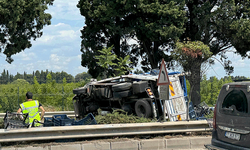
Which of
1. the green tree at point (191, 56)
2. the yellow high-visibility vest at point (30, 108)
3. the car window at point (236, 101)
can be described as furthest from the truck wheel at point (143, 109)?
the green tree at point (191, 56)

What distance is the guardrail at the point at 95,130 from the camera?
7.55 metres

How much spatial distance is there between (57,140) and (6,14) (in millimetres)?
17215

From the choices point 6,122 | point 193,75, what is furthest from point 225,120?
point 193,75

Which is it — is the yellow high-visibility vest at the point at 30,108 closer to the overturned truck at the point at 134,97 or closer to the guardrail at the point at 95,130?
the guardrail at the point at 95,130

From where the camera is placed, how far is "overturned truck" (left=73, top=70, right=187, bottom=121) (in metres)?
10.1

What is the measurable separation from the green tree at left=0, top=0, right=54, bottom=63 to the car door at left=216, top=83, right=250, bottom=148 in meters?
19.6

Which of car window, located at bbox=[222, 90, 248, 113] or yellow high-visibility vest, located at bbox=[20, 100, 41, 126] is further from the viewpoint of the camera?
yellow high-visibility vest, located at bbox=[20, 100, 41, 126]

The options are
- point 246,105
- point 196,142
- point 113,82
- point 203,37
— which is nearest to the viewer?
point 246,105

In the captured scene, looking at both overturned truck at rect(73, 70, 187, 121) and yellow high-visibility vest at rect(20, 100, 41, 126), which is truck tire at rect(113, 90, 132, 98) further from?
yellow high-visibility vest at rect(20, 100, 41, 126)

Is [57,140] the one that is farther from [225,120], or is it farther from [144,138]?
[225,120]

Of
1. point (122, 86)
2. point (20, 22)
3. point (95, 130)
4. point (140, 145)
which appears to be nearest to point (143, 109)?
point (122, 86)

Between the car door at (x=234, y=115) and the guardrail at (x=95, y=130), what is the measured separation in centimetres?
198

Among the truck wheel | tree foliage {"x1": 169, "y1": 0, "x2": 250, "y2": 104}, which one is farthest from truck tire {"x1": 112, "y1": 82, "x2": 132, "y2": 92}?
tree foliage {"x1": 169, "y1": 0, "x2": 250, "y2": 104}

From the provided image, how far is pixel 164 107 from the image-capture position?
920 cm
